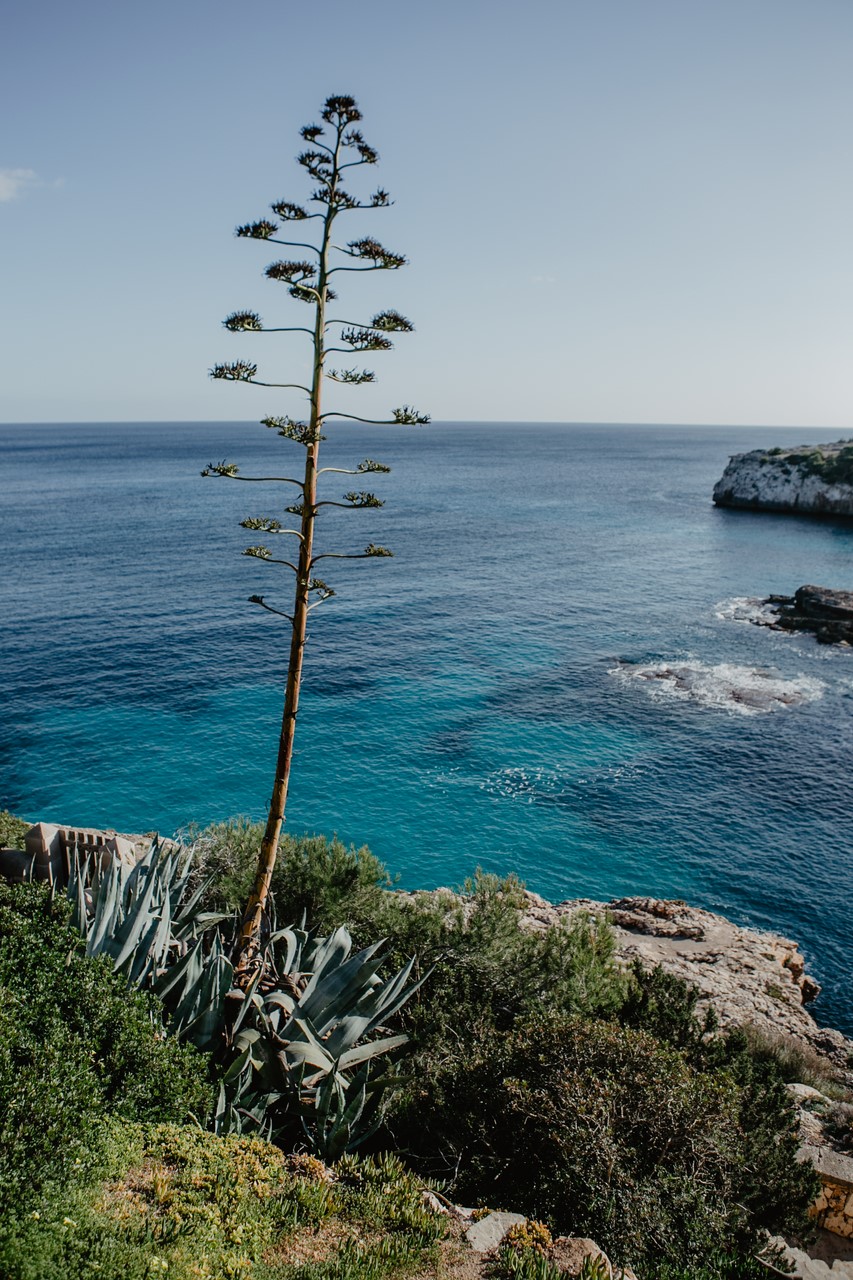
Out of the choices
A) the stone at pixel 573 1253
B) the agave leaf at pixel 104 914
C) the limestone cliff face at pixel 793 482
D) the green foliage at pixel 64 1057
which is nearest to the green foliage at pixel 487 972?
the stone at pixel 573 1253

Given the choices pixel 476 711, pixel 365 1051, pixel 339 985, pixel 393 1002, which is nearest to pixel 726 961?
pixel 393 1002

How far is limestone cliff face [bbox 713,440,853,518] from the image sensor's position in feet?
323

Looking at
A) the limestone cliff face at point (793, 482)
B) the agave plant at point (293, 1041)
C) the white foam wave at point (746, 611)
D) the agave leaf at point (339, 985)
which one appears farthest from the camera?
the limestone cliff face at point (793, 482)

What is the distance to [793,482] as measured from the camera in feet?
336

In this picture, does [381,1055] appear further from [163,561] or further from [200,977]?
[163,561]

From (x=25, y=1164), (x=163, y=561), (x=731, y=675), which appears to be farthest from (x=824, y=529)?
(x=25, y=1164)

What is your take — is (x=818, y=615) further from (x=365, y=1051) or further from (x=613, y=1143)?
(x=365, y=1051)

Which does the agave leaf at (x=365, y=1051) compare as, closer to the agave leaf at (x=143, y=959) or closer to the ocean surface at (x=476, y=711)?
the agave leaf at (x=143, y=959)

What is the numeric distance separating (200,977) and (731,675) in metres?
41.8

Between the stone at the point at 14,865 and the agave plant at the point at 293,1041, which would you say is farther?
the stone at the point at 14,865

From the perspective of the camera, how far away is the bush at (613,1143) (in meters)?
8.97

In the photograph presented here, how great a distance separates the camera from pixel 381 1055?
12.1m

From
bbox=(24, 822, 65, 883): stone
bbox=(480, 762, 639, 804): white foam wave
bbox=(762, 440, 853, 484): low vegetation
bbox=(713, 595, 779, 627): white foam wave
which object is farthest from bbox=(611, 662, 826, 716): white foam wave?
bbox=(762, 440, 853, 484): low vegetation

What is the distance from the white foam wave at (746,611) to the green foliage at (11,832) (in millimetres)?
50314
